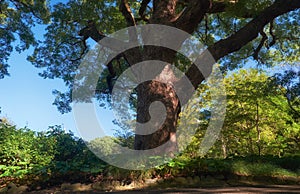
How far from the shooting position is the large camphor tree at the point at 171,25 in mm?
7457

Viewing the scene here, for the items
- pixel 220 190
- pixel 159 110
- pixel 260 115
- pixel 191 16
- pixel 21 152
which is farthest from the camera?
pixel 260 115

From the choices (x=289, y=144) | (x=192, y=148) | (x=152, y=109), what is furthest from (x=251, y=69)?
(x=152, y=109)

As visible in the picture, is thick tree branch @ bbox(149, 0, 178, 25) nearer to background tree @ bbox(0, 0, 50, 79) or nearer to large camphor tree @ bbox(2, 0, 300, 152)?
large camphor tree @ bbox(2, 0, 300, 152)

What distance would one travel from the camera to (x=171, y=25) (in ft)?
27.1

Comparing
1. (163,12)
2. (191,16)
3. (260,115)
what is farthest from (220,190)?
(260,115)

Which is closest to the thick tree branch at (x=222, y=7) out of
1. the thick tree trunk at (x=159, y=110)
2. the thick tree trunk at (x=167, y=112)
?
the thick tree trunk at (x=159, y=110)

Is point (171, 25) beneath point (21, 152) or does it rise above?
above

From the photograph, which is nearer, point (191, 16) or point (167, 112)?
point (167, 112)

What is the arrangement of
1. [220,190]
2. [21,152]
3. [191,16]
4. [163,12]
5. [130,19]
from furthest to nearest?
[130,19] → [163,12] → [191,16] → [21,152] → [220,190]

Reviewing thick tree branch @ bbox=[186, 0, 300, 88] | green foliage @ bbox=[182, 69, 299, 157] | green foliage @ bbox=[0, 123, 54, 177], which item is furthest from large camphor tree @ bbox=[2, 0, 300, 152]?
green foliage @ bbox=[0, 123, 54, 177]

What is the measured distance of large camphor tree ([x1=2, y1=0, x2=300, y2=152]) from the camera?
7.46 meters

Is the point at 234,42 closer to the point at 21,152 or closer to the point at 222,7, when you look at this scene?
the point at 222,7

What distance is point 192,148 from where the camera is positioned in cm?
1667

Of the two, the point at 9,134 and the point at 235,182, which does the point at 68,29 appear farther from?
the point at 235,182
